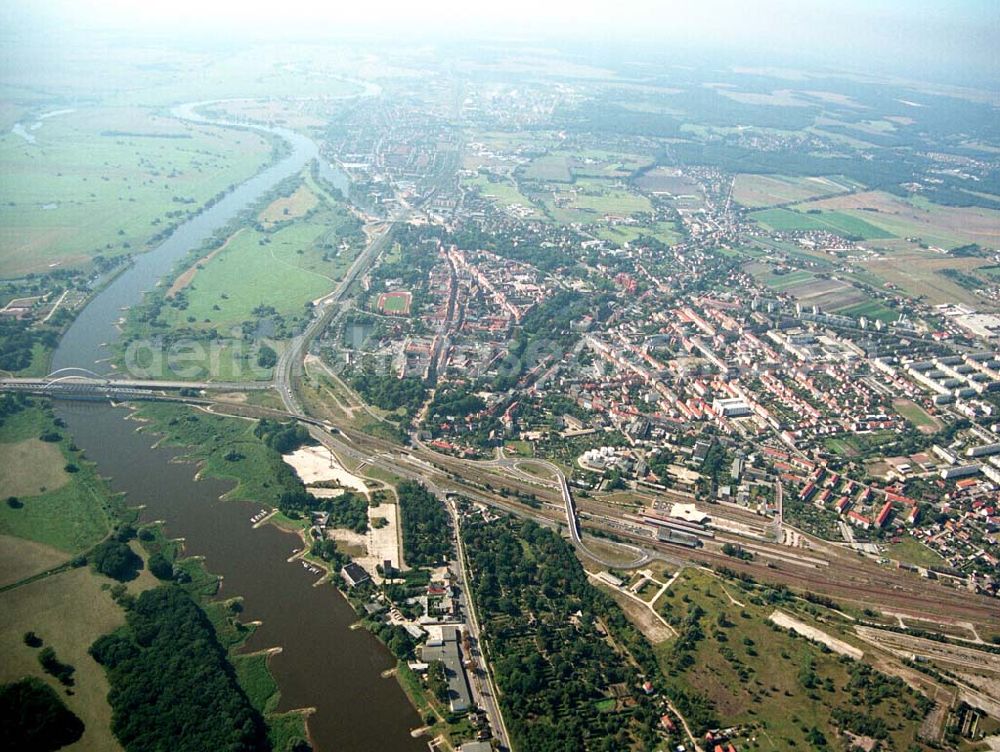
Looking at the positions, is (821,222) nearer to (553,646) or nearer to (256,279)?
(256,279)

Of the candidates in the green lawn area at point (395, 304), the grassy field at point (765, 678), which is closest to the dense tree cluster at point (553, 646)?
the grassy field at point (765, 678)

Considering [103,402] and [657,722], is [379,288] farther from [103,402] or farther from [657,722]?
[657,722]

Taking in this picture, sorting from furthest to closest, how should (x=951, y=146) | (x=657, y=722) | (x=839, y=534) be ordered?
(x=951, y=146)
(x=839, y=534)
(x=657, y=722)

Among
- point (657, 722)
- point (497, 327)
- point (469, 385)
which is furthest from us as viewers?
point (497, 327)

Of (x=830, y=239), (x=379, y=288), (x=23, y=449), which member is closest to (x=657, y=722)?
(x=23, y=449)

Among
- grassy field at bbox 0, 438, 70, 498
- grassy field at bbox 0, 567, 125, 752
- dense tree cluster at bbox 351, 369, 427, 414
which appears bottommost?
grassy field at bbox 0, 567, 125, 752

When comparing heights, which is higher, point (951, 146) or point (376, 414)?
point (951, 146)

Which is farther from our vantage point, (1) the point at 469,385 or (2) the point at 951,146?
(2) the point at 951,146

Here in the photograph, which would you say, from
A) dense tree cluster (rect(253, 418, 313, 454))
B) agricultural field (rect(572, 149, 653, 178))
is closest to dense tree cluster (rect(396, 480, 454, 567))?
dense tree cluster (rect(253, 418, 313, 454))

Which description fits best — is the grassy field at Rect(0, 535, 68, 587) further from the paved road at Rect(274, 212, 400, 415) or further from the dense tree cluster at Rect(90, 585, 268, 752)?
the paved road at Rect(274, 212, 400, 415)
